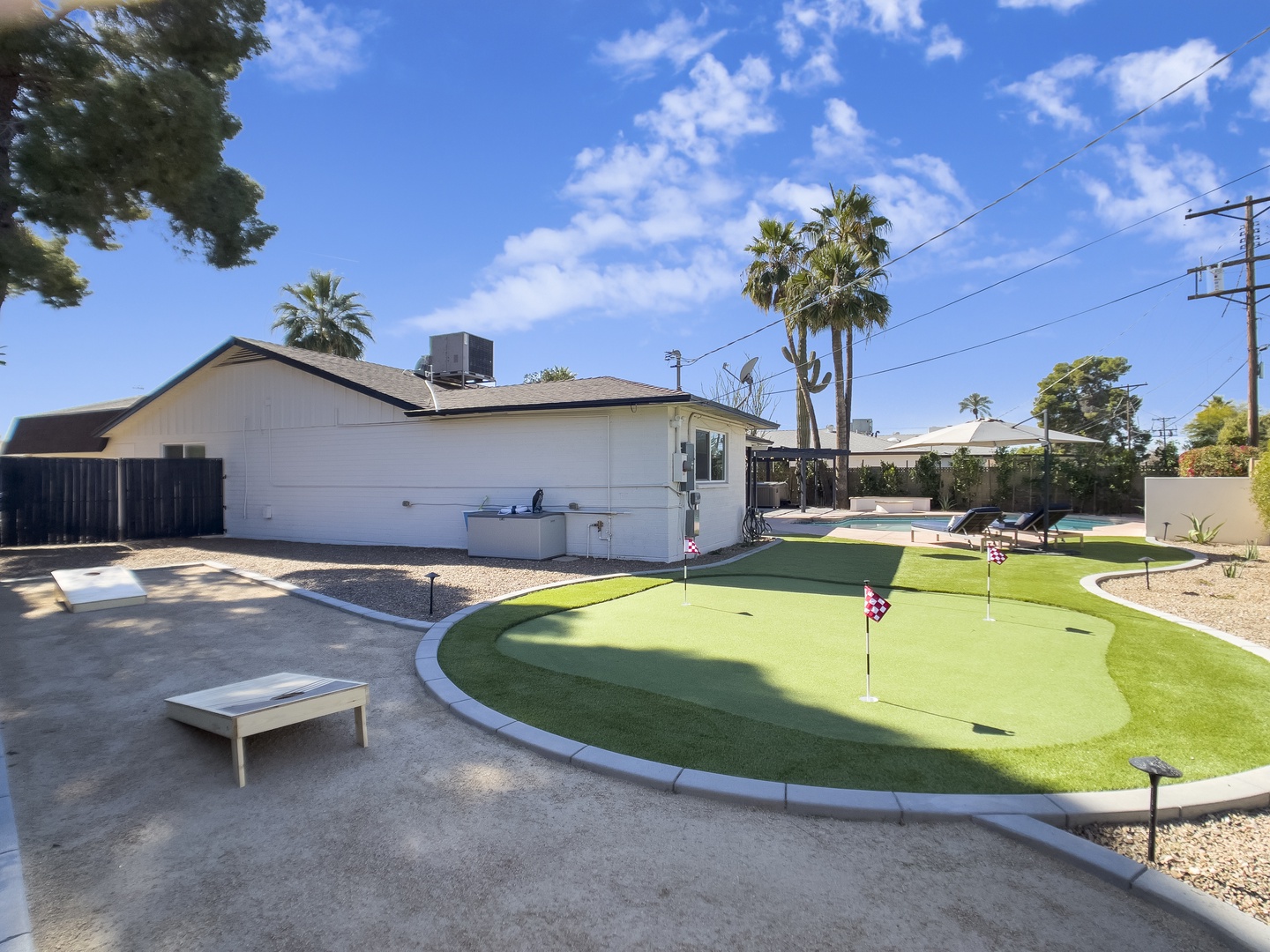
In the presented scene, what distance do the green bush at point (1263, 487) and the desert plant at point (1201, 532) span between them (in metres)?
0.83

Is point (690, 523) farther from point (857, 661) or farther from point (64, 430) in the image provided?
point (64, 430)

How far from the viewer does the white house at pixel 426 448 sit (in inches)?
475

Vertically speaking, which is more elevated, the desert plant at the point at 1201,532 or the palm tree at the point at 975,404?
the palm tree at the point at 975,404

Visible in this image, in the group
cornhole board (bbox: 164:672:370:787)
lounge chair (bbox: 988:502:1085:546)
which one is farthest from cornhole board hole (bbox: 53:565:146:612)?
lounge chair (bbox: 988:502:1085:546)

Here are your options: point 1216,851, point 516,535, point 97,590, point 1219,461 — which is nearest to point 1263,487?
point 1219,461

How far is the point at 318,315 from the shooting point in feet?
90.7

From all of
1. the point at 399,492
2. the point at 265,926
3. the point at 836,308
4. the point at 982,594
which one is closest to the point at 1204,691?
the point at 982,594

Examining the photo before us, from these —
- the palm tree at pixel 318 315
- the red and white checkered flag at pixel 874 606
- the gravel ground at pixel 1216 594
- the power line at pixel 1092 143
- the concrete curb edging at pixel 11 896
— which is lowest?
the concrete curb edging at pixel 11 896

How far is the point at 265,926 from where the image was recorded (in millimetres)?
2352

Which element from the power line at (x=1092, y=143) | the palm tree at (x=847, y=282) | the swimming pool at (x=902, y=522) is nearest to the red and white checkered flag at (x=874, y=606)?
the power line at (x=1092, y=143)

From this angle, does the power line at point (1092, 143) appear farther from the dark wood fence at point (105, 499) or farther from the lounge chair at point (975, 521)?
the dark wood fence at point (105, 499)

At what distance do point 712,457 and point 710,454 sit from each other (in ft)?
0.46

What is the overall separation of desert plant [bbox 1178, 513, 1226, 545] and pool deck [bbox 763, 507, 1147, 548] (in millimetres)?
1109

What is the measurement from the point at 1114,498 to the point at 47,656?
27447 millimetres
